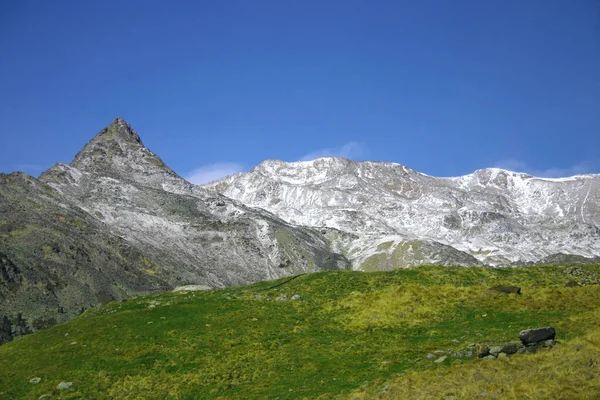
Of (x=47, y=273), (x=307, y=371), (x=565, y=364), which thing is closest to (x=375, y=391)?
(x=307, y=371)

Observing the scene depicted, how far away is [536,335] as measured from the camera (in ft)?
84.7

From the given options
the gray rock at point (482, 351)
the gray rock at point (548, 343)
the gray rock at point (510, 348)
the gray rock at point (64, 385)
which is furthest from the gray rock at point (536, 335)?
the gray rock at point (64, 385)

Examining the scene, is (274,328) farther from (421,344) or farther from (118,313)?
(118,313)

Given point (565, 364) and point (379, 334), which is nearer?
point (565, 364)

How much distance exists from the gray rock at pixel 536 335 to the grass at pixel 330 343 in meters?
0.68

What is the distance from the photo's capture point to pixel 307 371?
95.6 feet

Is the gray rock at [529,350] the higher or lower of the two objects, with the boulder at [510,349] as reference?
lower

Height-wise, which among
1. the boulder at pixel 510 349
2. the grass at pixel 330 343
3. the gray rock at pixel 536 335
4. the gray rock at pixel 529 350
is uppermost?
the grass at pixel 330 343

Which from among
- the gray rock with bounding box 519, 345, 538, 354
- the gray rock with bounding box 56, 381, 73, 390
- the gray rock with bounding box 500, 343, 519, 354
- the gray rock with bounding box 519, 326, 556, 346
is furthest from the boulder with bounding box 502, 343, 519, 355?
the gray rock with bounding box 56, 381, 73, 390

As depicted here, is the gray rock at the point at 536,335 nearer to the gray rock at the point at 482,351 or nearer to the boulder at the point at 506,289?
the gray rock at the point at 482,351

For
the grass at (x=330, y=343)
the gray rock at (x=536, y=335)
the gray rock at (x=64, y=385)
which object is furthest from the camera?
the gray rock at (x=64, y=385)

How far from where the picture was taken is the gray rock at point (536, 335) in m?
25.7

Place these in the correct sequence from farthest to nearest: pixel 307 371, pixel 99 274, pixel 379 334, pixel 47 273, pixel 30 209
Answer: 1. pixel 30 209
2. pixel 99 274
3. pixel 47 273
4. pixel 379 334
5. pixel 307 371

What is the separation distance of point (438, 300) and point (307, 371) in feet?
39.1
